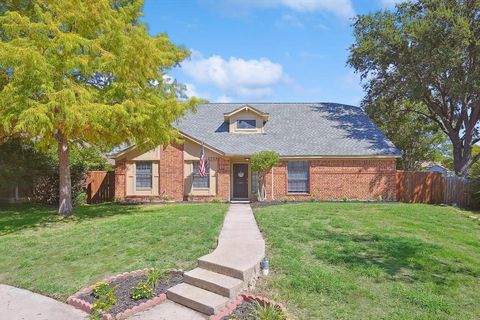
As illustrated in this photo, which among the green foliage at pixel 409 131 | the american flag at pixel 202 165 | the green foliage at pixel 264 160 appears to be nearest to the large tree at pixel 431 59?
the green foliage at pixel 409 131

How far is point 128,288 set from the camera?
676 centimetres

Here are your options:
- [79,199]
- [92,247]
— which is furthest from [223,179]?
[92,247]

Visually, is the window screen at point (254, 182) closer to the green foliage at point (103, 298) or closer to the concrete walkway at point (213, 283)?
the concrete walkway at point (213, 283)

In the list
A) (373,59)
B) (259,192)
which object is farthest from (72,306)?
(373,59)

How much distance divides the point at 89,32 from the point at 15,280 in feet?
28.0

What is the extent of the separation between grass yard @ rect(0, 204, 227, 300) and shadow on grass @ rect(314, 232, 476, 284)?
9.23 feet

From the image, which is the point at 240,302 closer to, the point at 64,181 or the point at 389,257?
the point at 389,257

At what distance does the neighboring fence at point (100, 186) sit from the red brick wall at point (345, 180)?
29.5ft

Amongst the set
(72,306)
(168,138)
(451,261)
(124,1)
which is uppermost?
(124,1)

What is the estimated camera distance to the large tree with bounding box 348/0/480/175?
74.8 ft

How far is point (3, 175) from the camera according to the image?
715 inches

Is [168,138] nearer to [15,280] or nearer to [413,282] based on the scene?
[15,280]

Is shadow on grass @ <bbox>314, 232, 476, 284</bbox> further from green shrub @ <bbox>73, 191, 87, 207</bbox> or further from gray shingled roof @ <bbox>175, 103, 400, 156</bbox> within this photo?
green shrub @ <bbox>73, 191, 87, 207</bbox>

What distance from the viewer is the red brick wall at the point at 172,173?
20.5 m
